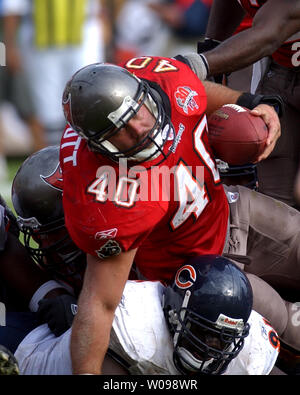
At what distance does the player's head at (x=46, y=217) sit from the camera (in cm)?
327

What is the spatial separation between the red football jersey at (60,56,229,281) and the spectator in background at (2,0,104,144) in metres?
3.86

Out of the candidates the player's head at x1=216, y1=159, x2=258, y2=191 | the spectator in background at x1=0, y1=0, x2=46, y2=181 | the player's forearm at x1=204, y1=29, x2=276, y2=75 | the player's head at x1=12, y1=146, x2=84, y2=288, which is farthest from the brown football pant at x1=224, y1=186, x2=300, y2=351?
the spectator in background at x1=0, y1=0, x2=46, y2=181

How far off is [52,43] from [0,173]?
119 centimetres

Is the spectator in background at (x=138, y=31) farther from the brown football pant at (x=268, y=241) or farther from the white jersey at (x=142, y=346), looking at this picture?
the white jersey at (x=142, y=346)

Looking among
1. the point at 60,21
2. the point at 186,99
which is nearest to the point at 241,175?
the point at 186,99

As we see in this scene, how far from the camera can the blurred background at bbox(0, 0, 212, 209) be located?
6.81 meters

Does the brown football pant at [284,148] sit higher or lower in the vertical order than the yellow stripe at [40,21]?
higher

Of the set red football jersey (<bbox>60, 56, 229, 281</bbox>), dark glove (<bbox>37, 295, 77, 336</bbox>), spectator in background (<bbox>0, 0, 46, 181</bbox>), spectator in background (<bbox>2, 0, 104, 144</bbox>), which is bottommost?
spectator in background (<bbox>0, 0, 46, 181</bbox>)

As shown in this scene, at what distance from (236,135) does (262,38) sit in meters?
0.57

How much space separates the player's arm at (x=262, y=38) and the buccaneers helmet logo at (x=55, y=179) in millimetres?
794

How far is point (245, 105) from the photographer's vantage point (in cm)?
325

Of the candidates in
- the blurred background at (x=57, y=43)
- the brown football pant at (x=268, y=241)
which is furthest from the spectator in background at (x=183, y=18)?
the brown football pant at (x=268, y=241)

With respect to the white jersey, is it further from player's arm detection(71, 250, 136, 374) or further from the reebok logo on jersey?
the reebok logo on jersey
